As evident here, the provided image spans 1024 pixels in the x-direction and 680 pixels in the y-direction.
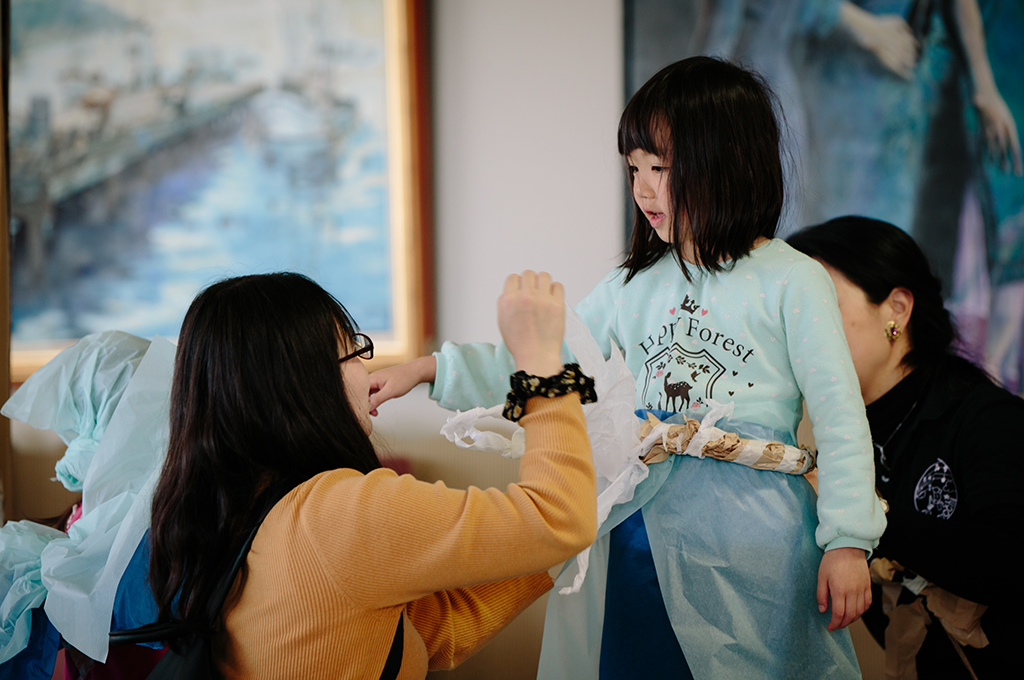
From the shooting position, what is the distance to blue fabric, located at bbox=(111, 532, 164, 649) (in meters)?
0.86

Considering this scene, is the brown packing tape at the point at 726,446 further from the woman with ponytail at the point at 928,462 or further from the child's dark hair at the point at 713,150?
the woman with ponytail at the point at 928,462

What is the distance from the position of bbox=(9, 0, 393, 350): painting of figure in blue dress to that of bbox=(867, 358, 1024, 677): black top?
0.99m

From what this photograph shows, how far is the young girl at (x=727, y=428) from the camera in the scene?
74 centimetres

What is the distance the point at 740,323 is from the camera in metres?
0.79

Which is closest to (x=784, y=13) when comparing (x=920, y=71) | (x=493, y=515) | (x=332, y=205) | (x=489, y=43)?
(x=920, y=71)

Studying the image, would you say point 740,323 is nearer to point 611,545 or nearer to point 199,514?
point 611,545

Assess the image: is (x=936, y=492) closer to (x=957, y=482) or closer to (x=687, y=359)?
(x=957, y=482)

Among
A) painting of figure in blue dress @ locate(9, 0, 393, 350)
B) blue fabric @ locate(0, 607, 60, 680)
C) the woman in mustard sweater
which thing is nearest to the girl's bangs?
the woman in mustard sweater

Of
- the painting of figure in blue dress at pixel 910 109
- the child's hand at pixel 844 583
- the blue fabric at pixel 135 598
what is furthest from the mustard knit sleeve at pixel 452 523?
the painting of figure in blue dress at pixel 910 109

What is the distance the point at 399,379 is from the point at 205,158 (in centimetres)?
82

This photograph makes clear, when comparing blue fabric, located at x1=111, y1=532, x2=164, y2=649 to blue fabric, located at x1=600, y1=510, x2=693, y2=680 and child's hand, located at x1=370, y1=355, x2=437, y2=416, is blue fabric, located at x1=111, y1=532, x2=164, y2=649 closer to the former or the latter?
child's hand, located at x1=370, y1=355, x2=437, y2=416

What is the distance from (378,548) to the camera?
57cm

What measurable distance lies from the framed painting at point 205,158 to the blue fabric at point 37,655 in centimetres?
63

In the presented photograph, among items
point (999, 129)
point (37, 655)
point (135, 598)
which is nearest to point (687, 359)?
point (135, 598)
